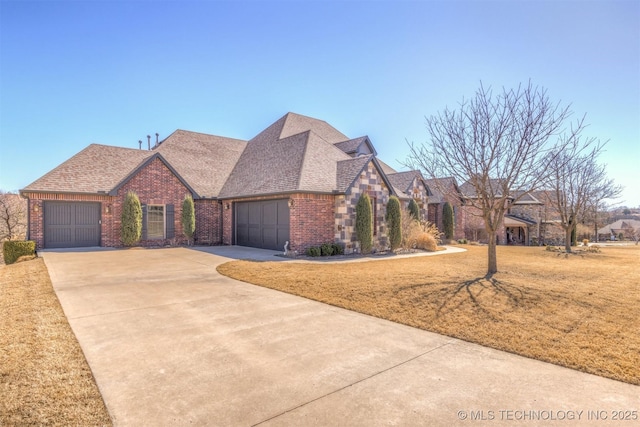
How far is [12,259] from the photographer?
1275cm

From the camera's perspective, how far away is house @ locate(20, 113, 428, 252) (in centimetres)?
1462

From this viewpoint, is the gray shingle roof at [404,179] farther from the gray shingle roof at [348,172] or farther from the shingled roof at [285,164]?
the gray shingle roof at [348,172]

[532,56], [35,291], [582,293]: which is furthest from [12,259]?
[532,56]

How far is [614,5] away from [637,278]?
7.72m

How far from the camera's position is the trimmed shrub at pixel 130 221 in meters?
16.0

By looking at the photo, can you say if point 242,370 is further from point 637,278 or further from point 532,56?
point 532,56

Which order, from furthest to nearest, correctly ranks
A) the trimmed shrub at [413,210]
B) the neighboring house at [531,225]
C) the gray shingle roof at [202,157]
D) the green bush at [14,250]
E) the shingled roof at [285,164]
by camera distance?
the neighboring house at [531,225], the gray shingle roof at [202,157], the trimmed shrub at [413,210], the shingled roof at [285,164], the green bush at [14,250]

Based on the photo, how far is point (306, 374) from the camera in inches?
138

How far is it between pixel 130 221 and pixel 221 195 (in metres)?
4.92

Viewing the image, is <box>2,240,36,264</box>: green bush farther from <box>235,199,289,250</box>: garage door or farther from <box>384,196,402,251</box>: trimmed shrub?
<box>384,196,402,251</box>: trimmed shrub

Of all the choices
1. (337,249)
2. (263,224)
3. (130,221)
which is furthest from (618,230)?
(130,221)

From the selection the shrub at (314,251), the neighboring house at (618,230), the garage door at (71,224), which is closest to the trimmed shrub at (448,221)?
the shrub at (314,251)

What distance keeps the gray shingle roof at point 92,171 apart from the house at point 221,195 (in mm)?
41

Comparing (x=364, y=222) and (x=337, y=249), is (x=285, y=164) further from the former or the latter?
(x=337, y=249)
